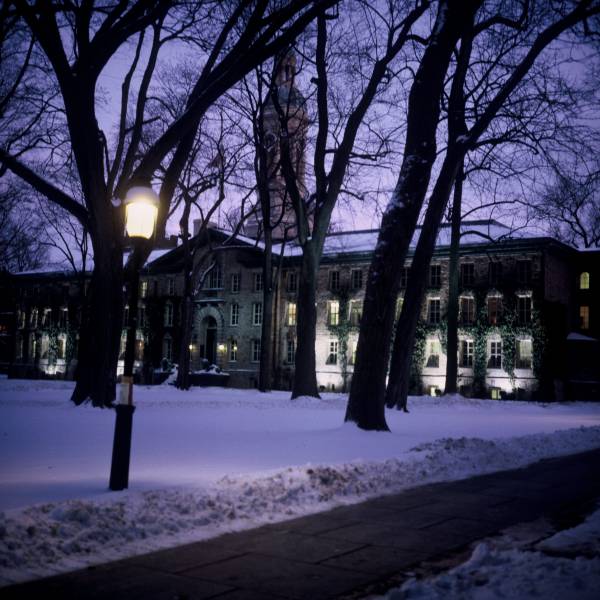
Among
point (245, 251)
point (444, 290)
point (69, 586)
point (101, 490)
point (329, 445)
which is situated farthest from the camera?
point (245, 251)

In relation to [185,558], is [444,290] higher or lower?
higher

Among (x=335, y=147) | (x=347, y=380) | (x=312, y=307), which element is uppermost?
(x=335, y=147)

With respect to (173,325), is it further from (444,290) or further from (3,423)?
(3,423)

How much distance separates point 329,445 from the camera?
12.3m

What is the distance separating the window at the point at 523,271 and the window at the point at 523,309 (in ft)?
3.40

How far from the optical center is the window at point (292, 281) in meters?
53.1

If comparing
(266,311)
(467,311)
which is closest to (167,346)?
(266,311)

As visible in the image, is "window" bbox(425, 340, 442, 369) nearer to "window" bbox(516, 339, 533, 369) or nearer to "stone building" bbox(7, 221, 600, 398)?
"stone building" bbox(7, 221, 600, 398)

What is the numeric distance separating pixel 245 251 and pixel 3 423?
4040cm

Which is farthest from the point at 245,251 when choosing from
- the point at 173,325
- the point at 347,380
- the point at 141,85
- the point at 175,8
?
the point at 175,8

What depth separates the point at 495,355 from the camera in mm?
43875

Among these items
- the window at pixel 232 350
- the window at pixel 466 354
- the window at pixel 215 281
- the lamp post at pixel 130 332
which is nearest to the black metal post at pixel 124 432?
the lamp post at pixel 130 332

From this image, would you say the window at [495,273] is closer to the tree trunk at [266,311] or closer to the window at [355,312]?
the window at [355,312]

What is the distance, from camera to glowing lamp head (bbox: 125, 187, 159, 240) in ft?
26.5
